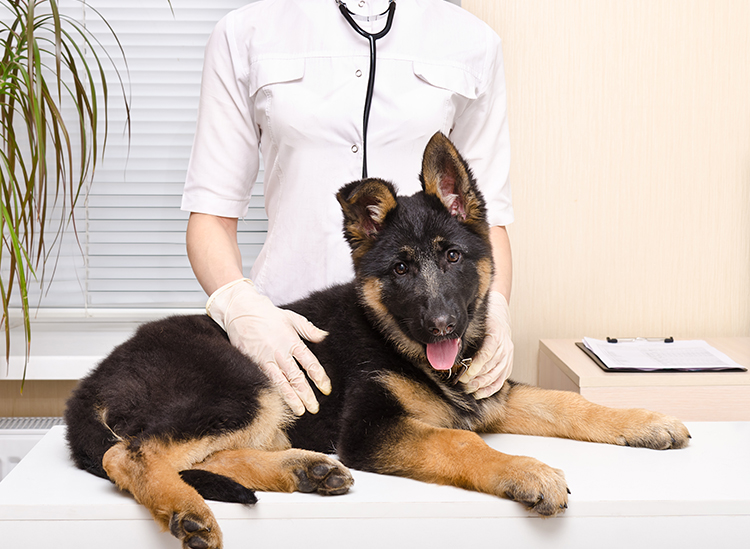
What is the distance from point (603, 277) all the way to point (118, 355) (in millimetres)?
2543

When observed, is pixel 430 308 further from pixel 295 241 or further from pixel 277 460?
pixel 295 241

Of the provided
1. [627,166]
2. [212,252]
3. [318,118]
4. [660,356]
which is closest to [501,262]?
[318,118]

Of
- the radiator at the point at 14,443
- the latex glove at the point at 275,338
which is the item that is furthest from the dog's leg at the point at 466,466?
the radiator at the point at 14,443

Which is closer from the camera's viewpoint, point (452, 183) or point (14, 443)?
point (452, 183)

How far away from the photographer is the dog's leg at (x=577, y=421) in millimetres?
1315

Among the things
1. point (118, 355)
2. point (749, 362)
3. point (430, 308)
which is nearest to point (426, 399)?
point (430, 308)

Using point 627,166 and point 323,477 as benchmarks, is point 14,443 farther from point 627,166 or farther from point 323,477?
point 627,166

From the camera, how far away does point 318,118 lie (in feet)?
6.13

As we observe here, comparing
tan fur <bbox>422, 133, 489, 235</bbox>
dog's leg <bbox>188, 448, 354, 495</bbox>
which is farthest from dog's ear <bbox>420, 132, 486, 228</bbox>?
dog's leg <bbox>188, 448, 354, 495</bbox>

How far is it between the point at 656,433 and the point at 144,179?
289 centimetres

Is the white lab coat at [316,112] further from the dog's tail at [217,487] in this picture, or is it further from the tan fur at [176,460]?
the dog's tail at [217,487]

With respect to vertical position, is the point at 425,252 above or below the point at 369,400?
above

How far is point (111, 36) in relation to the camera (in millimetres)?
3307

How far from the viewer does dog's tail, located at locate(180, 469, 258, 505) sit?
41.0 inches
